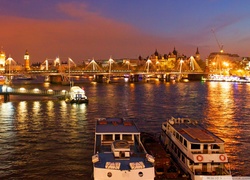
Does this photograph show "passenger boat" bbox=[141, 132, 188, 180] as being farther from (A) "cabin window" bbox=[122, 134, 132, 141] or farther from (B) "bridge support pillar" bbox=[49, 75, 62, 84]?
(B) "bridge support pillar" bbox=[49, 75, 62, 84]

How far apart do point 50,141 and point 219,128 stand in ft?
68.7

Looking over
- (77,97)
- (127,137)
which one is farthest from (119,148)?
(77,97)

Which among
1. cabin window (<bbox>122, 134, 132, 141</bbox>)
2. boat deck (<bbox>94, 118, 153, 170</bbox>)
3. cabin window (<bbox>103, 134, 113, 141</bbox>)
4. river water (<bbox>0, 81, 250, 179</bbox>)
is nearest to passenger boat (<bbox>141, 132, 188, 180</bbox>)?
boat deck (<bbox>94, 118, 153, 170</bbox>)

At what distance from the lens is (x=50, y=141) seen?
34.7m

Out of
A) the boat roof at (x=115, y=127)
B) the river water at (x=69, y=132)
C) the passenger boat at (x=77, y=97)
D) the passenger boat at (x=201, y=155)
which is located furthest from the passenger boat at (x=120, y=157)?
the passenger boat at (x=77, y=97)

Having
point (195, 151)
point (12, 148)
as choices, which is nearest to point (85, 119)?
point (12, 148)

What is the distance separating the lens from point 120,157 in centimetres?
1977

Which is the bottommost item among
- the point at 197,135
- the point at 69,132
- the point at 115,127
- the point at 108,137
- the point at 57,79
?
the point at 69,132

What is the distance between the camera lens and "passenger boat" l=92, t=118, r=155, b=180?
18047mm

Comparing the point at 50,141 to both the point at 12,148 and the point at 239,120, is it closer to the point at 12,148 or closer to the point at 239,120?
the point at 12,148

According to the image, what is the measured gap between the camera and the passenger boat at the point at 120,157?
1805 centimetres

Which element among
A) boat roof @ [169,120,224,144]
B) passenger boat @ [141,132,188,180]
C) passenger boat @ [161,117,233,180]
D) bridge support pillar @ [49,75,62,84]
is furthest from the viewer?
bridge support pillar @ [49,75,62,84]

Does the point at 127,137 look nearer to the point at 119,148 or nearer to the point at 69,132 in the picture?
the point at 119,148

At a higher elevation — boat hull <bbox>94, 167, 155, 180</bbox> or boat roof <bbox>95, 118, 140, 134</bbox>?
→ boat roof <bbox>95, 118, 140, 134</bbox>
